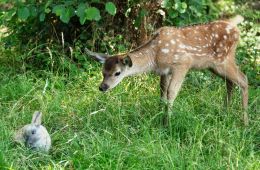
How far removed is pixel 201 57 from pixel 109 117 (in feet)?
3.87

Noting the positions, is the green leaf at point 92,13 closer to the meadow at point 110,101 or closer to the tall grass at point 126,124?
the meadow at point 110,101

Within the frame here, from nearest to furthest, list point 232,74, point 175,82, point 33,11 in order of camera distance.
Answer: point 175,82 < point 232,74 < point 33,11

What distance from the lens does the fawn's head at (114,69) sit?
634cm

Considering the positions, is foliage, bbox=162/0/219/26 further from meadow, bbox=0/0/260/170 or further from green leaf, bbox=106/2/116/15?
green leaf, bbox=106/2/116/15

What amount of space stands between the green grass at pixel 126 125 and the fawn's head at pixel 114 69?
0.52 ft

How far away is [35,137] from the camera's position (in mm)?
5391

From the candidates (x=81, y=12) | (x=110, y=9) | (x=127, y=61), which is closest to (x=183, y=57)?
(x=127, y=61)

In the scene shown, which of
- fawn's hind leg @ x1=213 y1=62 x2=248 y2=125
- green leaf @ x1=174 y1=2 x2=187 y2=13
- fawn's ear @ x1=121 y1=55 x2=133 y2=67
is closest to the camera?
fawn's ear @ x1=121 y1=55 x2=133 y2=67

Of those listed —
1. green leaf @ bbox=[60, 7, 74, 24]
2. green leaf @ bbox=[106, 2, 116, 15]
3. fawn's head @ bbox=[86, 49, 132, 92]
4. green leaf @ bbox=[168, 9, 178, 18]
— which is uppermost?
green leaf @ bbox=[106, 2, 116, 15]

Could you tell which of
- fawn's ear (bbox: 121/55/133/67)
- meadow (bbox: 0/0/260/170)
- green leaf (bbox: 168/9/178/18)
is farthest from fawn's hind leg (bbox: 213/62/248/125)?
green leaf (bbox: 168/9/178/18)

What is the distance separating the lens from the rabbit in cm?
538

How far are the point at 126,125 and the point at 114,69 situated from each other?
73 cm

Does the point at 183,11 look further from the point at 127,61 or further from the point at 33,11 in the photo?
the point at 33,11

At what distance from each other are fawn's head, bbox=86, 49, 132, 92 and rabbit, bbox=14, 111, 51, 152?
111cm
